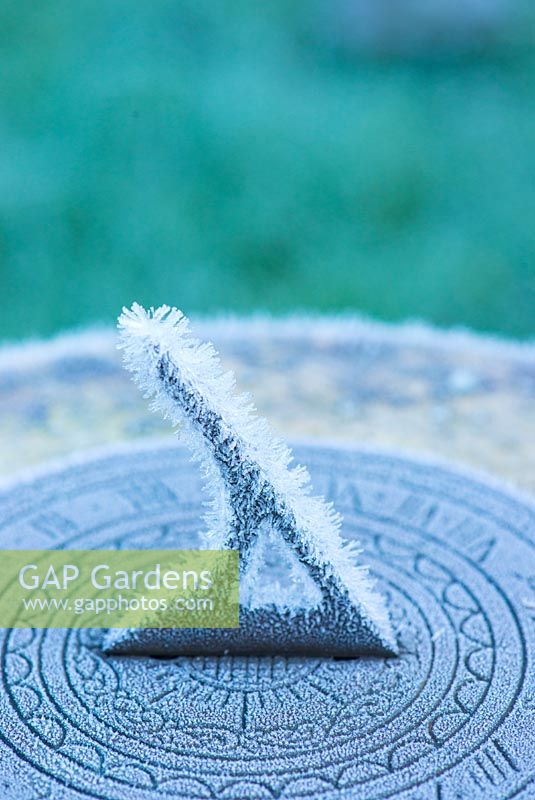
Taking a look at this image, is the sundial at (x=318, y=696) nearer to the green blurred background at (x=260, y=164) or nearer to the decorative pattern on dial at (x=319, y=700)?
the decorative pattern on dial at (x=319, y=700)

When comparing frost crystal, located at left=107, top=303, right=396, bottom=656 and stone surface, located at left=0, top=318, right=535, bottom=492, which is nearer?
frost crystal, located at left=107, top=303, right=396, bottom=656

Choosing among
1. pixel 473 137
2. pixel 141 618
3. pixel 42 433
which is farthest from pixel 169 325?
pixel 473 137

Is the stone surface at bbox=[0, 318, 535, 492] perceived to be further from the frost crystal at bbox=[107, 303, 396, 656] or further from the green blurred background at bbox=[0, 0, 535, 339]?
the frost crystal at bbox=[107, 303, 396, 656]

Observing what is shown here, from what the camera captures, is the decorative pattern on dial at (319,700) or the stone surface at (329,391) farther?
the stone surface at (329,391)

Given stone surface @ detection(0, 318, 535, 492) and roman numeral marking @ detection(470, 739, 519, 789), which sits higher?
stone surface @ detection(0, 318, 535, 492)

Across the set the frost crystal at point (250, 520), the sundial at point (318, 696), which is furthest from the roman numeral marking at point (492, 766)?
the frost crystal at point (250, 520)

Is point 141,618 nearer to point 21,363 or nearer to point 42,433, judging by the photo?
point 42,433

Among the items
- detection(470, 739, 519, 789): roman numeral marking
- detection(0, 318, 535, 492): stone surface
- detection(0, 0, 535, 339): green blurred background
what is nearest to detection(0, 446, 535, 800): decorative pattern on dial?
detection(470, 739, 519, 789): roman numeral marking
